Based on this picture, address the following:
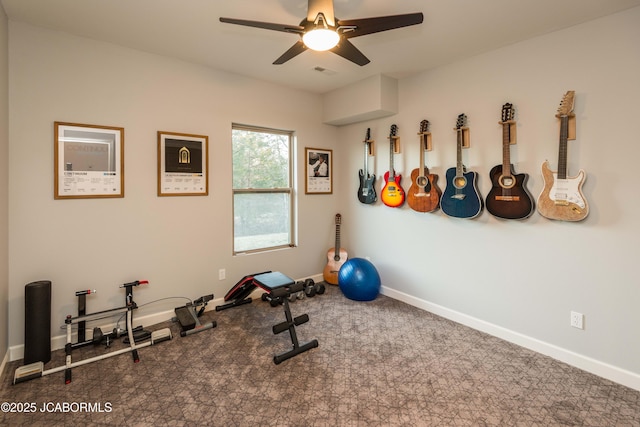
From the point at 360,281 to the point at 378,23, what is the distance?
2.58m

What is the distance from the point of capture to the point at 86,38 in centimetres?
257

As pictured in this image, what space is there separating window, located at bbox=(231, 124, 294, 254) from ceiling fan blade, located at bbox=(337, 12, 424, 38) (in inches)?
80.4

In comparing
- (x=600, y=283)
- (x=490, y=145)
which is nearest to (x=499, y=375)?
(x=600, y=283)

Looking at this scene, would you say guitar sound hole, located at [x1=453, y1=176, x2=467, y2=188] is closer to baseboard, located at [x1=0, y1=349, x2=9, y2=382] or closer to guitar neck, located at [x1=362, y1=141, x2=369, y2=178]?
guitar neck, located at [x1=362, y1=141, x2=369, y2=178]

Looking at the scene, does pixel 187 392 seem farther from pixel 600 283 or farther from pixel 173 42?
pixel 600 283

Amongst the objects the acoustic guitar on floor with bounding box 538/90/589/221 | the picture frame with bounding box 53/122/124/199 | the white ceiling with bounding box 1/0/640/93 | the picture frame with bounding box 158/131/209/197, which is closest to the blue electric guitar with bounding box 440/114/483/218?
the acoustic guitar on floor with bounding box 538/90/589/221

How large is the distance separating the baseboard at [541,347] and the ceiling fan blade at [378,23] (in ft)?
8.56

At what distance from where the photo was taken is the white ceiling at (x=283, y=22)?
211 cm

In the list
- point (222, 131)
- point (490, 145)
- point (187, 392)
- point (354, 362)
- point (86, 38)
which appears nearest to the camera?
point (187, 392)

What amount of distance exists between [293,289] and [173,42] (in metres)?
2.37

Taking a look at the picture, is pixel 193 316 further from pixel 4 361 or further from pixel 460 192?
pixel 460 192

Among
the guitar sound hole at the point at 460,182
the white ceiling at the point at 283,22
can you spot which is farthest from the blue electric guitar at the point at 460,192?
the white ceiling at the point at 283,22

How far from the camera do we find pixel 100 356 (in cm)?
234

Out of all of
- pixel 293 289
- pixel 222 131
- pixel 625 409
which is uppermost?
pixel 222 131
